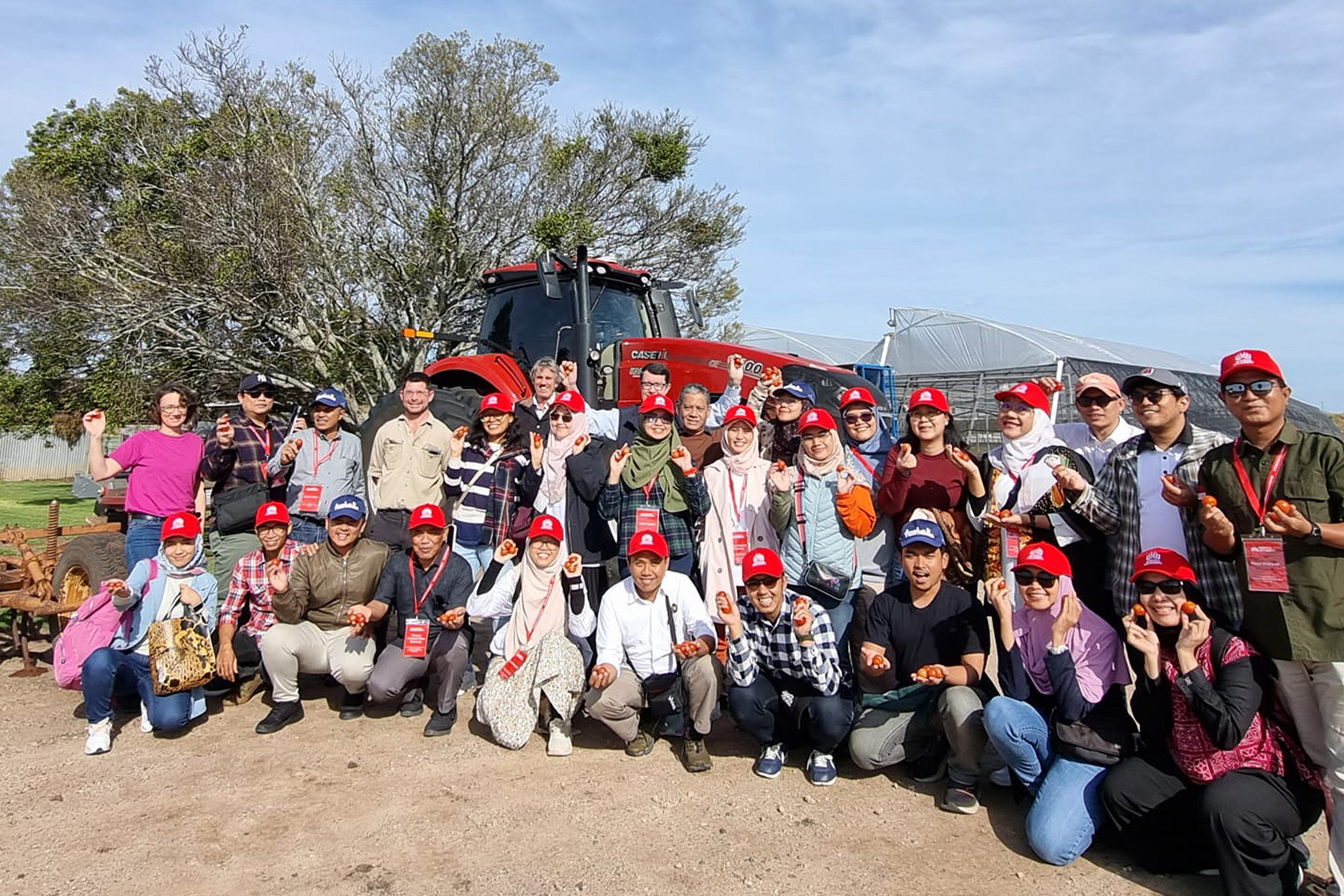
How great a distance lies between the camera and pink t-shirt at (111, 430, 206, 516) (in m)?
4.55

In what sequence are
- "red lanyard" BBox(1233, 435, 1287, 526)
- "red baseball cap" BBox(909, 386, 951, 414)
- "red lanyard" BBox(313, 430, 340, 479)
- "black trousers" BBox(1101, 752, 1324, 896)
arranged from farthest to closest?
"red lanyard" BBox(313, 430, 340, 479) → "red baseball cap" BBox(909, 386, 951, 414) → "red lanyard" BBox(1233, 435, 1287, 526) → "black trousers" BBox(1101, 752, 1324, 896)

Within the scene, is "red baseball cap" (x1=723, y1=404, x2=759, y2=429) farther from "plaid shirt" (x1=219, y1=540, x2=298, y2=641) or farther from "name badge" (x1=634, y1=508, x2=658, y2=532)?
"plaid shirt" (x1=219, y1=540, x2=298, y2=641)

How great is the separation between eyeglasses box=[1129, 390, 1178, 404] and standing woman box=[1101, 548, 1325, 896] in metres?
0.60

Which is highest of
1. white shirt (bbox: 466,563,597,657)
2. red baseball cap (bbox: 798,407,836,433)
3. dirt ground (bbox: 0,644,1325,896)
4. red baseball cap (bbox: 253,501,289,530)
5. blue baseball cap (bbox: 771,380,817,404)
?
blue baseball cap (bbox: 771,380,817,404)

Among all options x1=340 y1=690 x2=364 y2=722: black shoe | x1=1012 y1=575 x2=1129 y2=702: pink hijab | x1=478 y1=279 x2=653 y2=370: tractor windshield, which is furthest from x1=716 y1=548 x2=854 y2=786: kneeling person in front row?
x1=478 y1=279 x2=653 y2=370: tractor windshield

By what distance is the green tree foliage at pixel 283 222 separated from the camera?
12.9m

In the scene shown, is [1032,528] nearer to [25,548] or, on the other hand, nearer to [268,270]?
[25,548]

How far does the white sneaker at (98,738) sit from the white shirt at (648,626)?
7.55ft

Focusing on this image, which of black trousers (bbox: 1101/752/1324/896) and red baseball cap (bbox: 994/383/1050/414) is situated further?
red baseball cap (bbox: 994/383/1050/414)

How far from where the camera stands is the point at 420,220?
1520 cm

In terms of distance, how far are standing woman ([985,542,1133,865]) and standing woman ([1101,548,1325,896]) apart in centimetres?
10

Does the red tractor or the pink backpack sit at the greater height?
the red tractor

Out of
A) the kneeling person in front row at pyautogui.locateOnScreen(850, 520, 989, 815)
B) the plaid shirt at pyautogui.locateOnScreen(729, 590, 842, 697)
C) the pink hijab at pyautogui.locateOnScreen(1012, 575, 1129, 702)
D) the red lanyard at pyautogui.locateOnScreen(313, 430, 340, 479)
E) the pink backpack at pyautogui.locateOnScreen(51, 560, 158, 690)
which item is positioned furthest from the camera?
the red lanyard at pyautogui.locateOnScreen(313, 430, 340, 479)

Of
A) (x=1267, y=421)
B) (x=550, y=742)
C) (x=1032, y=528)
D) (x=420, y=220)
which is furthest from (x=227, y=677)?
(x=420, y=220)
